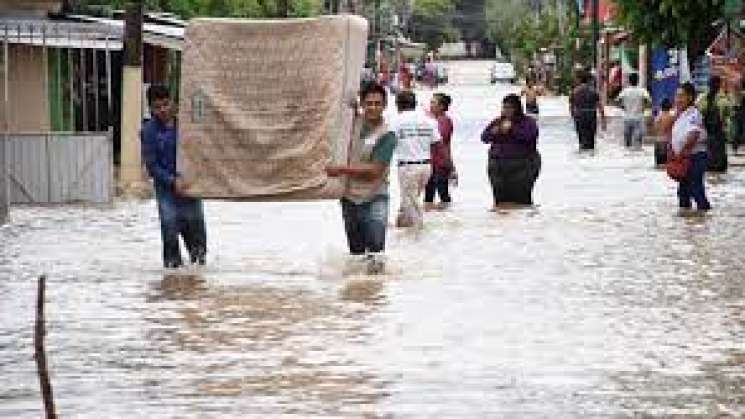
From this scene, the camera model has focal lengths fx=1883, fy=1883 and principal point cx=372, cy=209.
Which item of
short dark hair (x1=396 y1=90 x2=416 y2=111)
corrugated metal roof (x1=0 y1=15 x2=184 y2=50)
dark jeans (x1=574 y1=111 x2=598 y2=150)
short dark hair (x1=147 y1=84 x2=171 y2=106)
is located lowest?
dark jeans (x1=574 y1=111 x2=598 y2=150)

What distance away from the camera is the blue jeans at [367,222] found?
1530 centimetres

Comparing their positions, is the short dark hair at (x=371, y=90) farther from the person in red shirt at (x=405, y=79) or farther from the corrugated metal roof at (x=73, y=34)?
the person in red shirt at (x=405, y=79)

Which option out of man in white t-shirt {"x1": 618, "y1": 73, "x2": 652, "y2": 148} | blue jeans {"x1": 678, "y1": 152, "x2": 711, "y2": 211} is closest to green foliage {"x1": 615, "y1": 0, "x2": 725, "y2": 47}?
man in white t-shirt {"x1": 618, "y1": 73, "x2": 652, "y2": 148}

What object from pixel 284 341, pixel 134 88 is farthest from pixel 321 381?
pixel 134 88

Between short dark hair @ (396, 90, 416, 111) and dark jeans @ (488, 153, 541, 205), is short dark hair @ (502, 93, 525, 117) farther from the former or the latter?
short dark hair @ (396, 90, 416, 111)

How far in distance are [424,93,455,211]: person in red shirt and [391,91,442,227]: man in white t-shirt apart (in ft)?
8.73

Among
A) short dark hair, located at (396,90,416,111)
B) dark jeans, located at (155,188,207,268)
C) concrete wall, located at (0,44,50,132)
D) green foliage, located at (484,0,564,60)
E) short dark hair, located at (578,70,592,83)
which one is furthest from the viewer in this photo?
green foliage, located at (484,0,564,60)

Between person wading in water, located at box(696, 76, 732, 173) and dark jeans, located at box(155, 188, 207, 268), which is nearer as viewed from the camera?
dark jeans, located at box(155, 188, 207, 268)

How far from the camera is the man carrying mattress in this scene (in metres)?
15.1

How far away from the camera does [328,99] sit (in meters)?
15.2

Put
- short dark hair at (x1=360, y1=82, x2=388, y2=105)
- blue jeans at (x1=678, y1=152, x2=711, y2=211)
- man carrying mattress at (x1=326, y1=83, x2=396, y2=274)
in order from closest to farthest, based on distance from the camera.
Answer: man carrying mattress at (x1=326, y1=83, x2=396, y2=274), short dark hair at (x1=360, y1=82, x2=388, y2=105), blue jeans at (x1=678, y1=152, x2=711, y2=211)

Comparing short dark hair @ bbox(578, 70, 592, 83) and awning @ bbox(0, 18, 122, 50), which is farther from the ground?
awning @ bbox(0, 18, 122, 50)

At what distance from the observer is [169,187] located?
50.9 feet

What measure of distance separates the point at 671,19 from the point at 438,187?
55.9 feet
